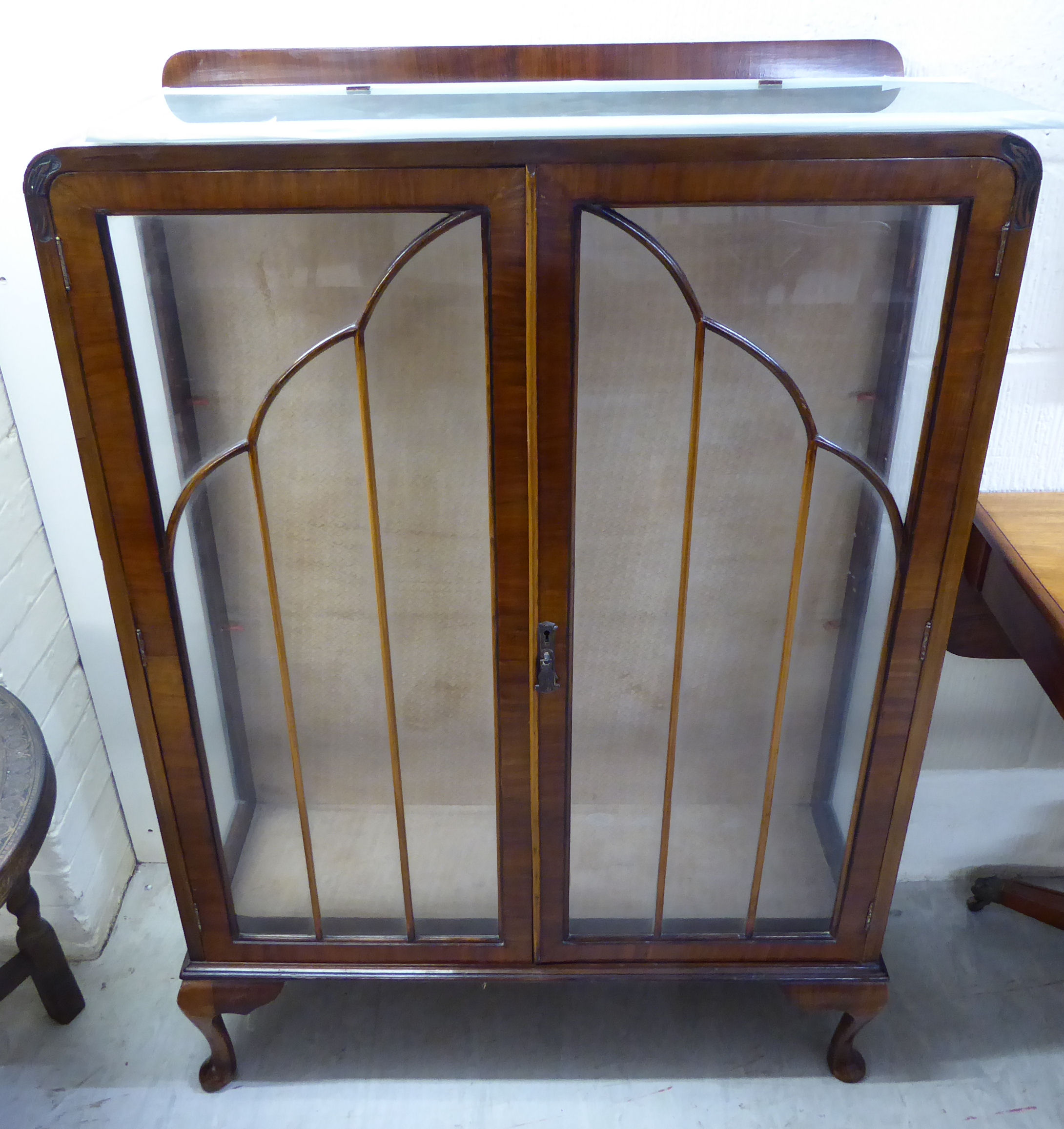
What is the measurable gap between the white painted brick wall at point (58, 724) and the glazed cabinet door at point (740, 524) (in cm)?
67

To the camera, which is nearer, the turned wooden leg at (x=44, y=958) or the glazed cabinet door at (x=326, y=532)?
the glazed cabinet door at (x=326, y=532)

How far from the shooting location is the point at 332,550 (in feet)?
2.87

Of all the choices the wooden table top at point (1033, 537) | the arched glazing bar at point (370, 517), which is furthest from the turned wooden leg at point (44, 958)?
the wooden table top at point (1033, 537)

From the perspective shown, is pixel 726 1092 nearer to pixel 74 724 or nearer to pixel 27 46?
pixel 74 724

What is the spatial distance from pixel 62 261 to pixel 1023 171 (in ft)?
2.32

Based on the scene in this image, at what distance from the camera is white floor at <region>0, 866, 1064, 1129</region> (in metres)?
1.13

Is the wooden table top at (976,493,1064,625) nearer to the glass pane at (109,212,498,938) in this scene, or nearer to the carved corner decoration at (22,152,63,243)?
the glass pane at (109,212,498,938)

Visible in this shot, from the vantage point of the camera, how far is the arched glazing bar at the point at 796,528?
Answer: 0.76 metres

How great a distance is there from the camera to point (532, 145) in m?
0.70

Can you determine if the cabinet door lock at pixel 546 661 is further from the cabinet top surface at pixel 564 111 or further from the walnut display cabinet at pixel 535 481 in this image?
the cabinet top surface at pixel 564 111

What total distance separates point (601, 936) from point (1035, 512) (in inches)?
26.6

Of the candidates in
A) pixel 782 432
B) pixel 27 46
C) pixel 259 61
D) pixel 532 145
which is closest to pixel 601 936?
pixel 782 432

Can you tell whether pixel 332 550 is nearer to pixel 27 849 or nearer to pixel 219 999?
pixel 27 849

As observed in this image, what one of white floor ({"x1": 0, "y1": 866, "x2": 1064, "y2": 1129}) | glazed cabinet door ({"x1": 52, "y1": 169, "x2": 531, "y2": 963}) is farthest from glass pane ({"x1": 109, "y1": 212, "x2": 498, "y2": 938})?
white floor ({"x1": 0, "y1": 866, "x2": 1064, "y2": 1129})
